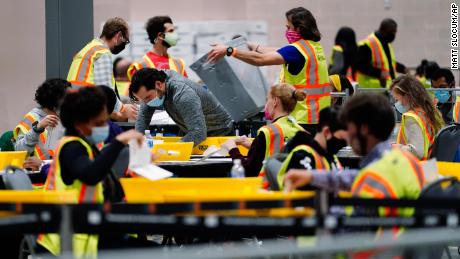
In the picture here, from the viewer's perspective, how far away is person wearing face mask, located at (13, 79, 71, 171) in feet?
23.8

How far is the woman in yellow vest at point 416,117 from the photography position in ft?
23.7

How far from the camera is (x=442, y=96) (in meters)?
9.79

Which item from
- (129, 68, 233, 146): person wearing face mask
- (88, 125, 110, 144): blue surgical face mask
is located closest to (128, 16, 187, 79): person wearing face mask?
(129, 68, 233, 146): person wearing face mask

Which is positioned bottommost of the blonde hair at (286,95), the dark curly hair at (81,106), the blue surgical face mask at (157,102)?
the blue surgical face mask at (157,102)

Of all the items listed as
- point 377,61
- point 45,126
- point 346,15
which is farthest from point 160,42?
point 346,15

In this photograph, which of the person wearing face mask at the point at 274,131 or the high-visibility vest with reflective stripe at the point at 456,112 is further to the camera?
the high-visibility vest with reflective stripe at the point at 456,112

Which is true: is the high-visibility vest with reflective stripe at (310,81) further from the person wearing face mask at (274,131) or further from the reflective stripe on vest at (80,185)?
the reflective stripe on vest at (80,185)

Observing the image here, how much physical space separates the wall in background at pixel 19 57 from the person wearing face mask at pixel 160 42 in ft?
3.28

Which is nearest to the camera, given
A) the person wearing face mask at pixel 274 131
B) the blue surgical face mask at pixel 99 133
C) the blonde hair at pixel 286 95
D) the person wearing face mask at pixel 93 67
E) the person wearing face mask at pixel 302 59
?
the blue surgical face mask at pixel 99 133

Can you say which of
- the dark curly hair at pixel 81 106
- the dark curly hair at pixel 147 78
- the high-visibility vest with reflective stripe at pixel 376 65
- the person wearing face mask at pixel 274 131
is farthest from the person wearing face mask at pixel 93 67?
the high-visibility vest with reflective stripe at pixel 376 65

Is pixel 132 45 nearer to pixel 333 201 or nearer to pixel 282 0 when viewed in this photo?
pixel 282 0

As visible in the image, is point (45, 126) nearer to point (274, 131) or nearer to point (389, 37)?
point (274, 131)

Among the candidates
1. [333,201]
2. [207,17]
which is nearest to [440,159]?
[333,201]

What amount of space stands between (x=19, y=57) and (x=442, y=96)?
13.3 feet
